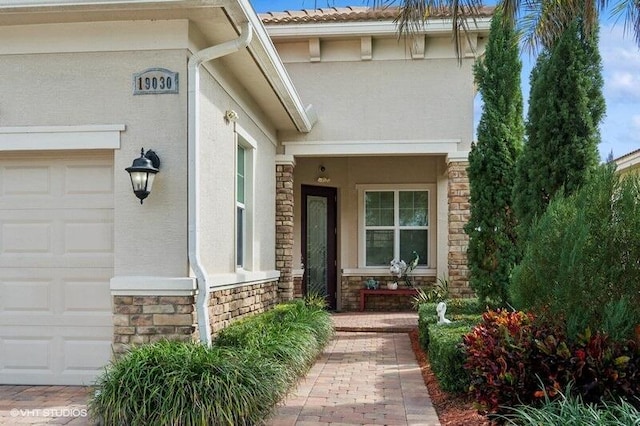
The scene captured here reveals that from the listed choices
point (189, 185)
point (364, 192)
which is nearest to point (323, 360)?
point (189, 185)

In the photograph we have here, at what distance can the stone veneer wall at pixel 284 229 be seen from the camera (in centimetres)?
1020

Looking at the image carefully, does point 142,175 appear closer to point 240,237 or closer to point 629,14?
point 240,237

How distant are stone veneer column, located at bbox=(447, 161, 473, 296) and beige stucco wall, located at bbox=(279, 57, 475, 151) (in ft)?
1.62

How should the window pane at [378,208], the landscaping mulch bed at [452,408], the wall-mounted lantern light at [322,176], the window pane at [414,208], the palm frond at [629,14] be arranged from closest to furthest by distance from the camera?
the landscaping mulch bed at [452,408] → the palm frond at [629,14] → the wall-mounted lantern light at [322,176] → the window pane at [414,208] → the window pane at [378,208]

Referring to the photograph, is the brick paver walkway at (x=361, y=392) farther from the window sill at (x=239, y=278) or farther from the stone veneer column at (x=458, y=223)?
the stone veneer column at (x=458, y=223)

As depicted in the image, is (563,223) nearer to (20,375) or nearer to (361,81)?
(20,375)

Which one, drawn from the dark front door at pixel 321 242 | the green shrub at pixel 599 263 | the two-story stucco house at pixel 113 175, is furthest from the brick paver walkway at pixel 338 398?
the dark front door at pixel 321 242

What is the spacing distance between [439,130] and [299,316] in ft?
15.0

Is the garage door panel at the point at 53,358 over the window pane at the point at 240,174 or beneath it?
beneath

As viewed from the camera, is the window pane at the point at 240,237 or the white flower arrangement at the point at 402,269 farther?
the white flower arrangement at the point at 402,269

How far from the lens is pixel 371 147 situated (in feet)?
33.7

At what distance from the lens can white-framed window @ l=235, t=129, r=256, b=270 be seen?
26.1 feet

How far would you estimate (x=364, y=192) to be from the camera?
12758 mm

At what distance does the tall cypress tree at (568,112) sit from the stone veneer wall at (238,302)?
12.0 feet
